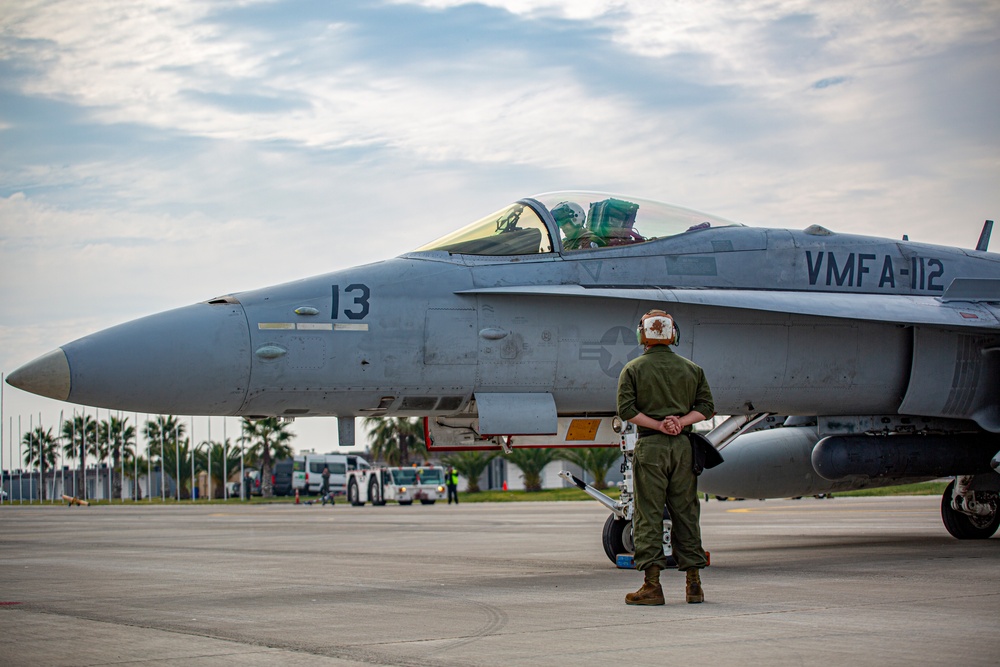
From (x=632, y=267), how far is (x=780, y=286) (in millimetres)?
1546

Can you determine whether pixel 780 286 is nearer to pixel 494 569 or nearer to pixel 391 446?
pixel 494 569

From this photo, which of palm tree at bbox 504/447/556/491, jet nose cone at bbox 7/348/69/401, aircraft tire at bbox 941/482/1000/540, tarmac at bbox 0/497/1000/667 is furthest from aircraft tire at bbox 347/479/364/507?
jet nose cone at bbox 7/348/69/401

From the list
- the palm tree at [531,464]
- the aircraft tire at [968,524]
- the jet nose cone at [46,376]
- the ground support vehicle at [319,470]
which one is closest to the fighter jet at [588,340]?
the jet nose cone at [46,376]

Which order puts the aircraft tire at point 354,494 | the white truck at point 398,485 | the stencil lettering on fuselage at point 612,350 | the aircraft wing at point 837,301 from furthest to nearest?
the aircraft tire at point 354,494
the white truck at point 398,485
the stencil lettering on fuselage at point 612,350
the aircraft wing at point 837,301

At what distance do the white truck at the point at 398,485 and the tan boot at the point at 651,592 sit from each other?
36847mm

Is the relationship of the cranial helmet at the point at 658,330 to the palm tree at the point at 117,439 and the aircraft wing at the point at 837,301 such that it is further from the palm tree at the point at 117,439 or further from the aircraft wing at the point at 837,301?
the palm tree at the point at 117,439

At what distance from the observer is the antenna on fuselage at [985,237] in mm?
12420

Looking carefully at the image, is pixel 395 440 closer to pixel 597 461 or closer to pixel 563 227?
pixel 597 461

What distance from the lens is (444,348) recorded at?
897 centimetres

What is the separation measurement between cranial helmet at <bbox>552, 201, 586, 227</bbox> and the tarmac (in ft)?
10.0

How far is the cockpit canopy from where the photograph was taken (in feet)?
31.4

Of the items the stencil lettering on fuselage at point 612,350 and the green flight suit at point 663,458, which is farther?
the stencil lettering on fuselage at point 612,350

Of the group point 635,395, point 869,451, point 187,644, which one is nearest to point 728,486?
point 869,451

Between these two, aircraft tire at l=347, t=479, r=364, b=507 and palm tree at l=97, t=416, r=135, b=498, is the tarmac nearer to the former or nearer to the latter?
aircraft tire at l=347, t=479, r=364, b=507
